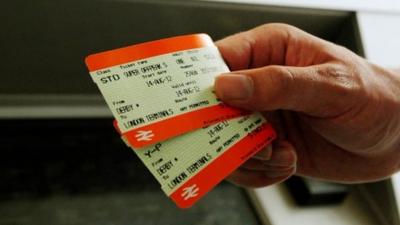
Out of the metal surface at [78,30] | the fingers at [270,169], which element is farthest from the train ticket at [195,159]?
the metal surface at [78,30]

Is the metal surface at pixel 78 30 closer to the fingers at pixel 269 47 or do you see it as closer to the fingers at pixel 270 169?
the fingers at pixel 269 47

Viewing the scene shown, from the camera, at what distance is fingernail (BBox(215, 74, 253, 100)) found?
0.55 m

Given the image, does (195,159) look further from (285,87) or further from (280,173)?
(280,173)

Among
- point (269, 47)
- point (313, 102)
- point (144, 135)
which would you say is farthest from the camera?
point (269, 47)

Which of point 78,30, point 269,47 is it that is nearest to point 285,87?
point 269,47

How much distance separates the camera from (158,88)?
53 centimetres

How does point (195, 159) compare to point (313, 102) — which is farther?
point (313, 102)

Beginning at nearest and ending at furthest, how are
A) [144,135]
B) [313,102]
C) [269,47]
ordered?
[144,135]
[313,102]
[269,47]

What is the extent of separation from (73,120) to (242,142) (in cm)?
51

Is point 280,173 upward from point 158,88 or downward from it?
downward

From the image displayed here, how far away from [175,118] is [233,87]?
0.08m

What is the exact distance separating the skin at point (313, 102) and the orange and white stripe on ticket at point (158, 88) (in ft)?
0.09

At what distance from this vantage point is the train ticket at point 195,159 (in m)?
0.51

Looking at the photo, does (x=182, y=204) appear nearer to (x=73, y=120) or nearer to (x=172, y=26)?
(x=172, y=26)
